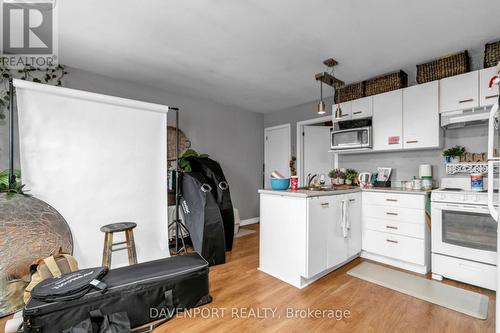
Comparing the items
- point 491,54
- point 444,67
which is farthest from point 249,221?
point 491,54

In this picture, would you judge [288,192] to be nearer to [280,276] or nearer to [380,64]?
[280,276]

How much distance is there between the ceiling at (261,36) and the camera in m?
1.87

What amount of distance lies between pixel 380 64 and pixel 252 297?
307 centimetres

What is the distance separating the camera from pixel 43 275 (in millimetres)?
1722

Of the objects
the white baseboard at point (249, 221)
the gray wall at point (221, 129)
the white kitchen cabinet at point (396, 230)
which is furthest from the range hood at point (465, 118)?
the white baseboard at point (249, 221)

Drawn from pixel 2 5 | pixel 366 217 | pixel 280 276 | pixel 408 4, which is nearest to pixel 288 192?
pixel 280 276

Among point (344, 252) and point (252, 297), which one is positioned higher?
point (344, 252)

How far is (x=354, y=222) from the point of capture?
9.28ft

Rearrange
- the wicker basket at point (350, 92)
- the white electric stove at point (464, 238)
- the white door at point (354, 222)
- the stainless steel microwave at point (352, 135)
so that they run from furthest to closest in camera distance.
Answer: the wicker basket at point (350, 92) → the stainless steel microwave at point (352, 135) → the white door at point (354, 222) → the white electric stove at point (464, 238)

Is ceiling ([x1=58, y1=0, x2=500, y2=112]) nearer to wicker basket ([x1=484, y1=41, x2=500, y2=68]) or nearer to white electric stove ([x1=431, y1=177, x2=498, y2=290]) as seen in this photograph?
wicker basket ([x1=484, y1=41, x2=500, y2=68])

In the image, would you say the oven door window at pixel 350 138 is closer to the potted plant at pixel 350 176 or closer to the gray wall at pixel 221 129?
the potted plant at pixel 350 176

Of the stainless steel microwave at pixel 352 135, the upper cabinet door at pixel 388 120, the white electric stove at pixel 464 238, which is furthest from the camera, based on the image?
the stainless steel microwave at pixel 352 135

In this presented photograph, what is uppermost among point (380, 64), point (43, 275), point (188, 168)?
point (380, 64)

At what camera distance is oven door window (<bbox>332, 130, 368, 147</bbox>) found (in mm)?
3201
